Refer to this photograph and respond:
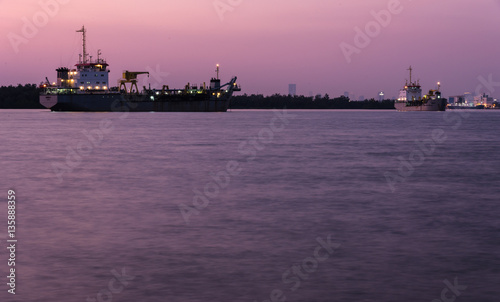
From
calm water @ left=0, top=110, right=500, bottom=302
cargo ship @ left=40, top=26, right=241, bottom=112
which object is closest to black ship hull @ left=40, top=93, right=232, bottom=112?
cargo ship @ left=40, top=26, right=241, bottom=112

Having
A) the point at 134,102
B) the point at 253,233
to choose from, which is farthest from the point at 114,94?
the point at 253,233

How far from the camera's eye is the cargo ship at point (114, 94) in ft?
480

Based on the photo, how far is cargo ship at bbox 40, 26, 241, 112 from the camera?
146 meters

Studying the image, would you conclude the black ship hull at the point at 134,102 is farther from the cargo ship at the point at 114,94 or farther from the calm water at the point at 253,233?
the calm water at the point at 253,233

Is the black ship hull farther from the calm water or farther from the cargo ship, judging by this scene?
the calm water

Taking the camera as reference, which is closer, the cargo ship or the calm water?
the calm water

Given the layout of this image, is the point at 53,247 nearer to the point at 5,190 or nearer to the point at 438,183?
the point at 5,190

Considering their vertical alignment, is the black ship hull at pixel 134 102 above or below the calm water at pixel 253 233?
above

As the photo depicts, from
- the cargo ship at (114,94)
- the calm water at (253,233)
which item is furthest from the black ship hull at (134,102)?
the calm water at (253,233)

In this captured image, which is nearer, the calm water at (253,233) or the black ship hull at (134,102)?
the calm water at (253,233)

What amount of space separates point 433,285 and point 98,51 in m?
148

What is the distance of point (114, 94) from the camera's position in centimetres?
14800

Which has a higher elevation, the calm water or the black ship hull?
the black ship hull

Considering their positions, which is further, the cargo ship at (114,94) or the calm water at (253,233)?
the cargo ship at (114,94)
